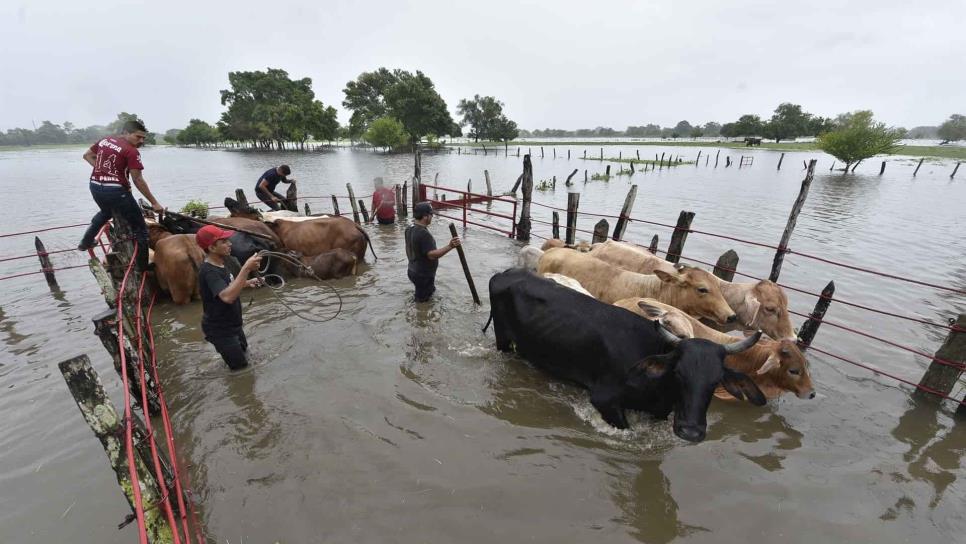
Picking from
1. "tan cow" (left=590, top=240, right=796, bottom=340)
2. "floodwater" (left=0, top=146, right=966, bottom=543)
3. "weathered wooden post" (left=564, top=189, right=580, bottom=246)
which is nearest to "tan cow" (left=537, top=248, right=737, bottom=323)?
"tan cow" (left=590, top=240, right=796, bottom=340)

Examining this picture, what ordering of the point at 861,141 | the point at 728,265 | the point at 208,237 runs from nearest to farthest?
1. the point at 208,237
2. the point at 728,265
3. the point at 861,141

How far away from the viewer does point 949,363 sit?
4.25 meters

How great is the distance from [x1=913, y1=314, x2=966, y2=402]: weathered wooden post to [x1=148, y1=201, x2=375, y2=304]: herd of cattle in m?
8.13

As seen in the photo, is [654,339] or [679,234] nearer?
[654,339]

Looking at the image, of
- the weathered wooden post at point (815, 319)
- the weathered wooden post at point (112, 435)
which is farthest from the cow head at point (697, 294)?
the weathered wooden post at point (112, 435)

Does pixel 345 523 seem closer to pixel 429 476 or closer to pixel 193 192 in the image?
pixel 429 476

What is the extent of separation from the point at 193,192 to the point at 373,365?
25965mm

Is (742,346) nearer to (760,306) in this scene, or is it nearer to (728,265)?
(760,306)

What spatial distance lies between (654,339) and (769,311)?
229 centimetres

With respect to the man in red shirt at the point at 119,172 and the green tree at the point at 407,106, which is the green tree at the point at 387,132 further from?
the man in red shirt at the point at 119,172

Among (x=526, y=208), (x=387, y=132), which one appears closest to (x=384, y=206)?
(x=526, y=208)

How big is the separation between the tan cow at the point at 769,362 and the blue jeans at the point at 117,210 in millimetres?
6681

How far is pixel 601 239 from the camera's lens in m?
9.37

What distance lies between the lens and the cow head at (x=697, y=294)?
4.88 meters
